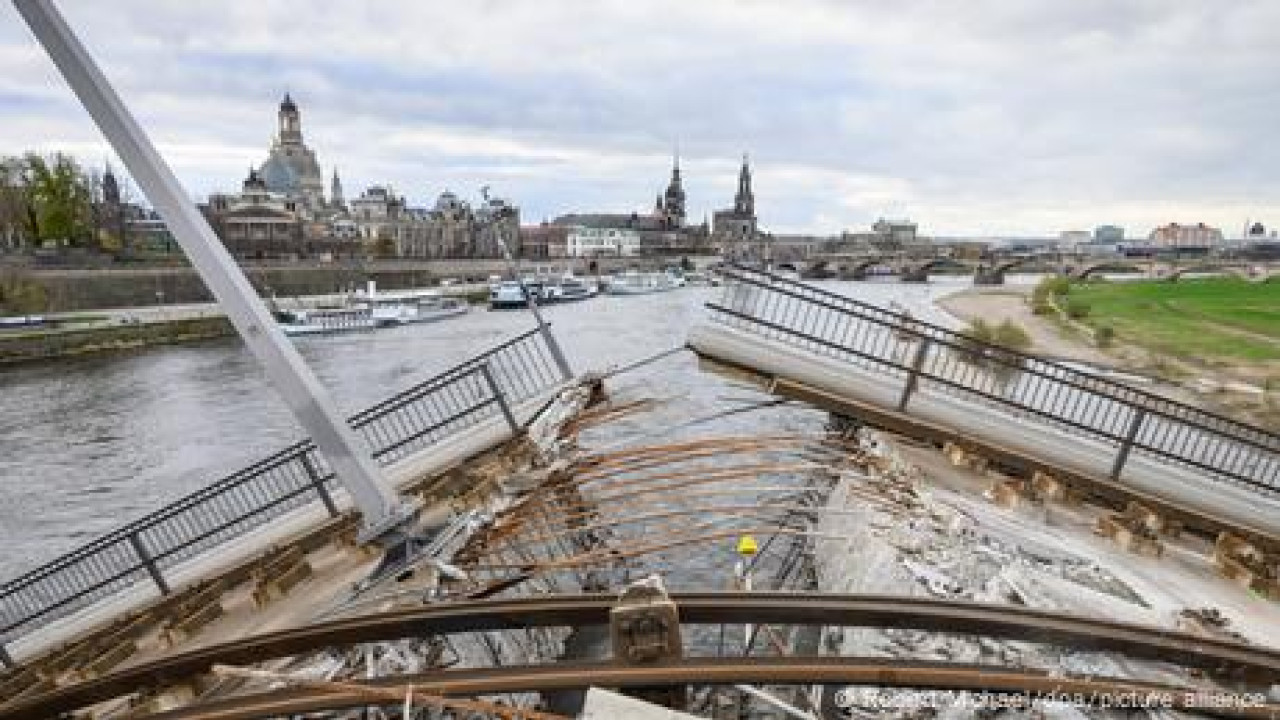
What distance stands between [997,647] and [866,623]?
1778 mm

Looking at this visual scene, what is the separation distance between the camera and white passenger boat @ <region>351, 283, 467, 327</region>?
69750 mm

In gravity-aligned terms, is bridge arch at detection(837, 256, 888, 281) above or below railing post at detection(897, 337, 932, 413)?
below

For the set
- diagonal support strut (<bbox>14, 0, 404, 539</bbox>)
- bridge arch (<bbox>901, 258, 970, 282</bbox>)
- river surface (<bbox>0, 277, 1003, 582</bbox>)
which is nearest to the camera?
diagonal support strut (<bbox>14, 0, 404, 539</bbox>)

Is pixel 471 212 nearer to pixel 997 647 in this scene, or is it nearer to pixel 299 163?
pixel 299 163

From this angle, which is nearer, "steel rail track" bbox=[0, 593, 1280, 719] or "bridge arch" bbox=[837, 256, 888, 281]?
"steel rail track" bbox=[0, 593, 1280, 719]

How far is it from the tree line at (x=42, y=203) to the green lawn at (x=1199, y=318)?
90.0 metres

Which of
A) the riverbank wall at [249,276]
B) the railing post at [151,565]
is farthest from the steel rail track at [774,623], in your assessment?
the riverbank wall at [249,276]

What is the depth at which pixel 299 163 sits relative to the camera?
159125 mm

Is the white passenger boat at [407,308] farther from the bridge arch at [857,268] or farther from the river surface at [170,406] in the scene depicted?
the bridge arch at [857,268]

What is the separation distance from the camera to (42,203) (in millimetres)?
77375

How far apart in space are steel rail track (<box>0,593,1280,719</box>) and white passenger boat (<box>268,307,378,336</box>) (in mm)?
63130

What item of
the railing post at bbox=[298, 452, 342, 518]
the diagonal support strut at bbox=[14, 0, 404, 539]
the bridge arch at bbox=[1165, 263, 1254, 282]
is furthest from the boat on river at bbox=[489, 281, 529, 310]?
the bridge arch at bbox=[1165, 263, 1254, 282]

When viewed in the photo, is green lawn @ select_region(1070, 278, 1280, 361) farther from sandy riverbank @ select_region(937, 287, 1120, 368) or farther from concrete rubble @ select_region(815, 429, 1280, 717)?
concrete rubble @ select_region(815, 429, 1280, 717)

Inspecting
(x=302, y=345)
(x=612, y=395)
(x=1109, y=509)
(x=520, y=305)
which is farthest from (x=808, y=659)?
(x=520, y=305)
